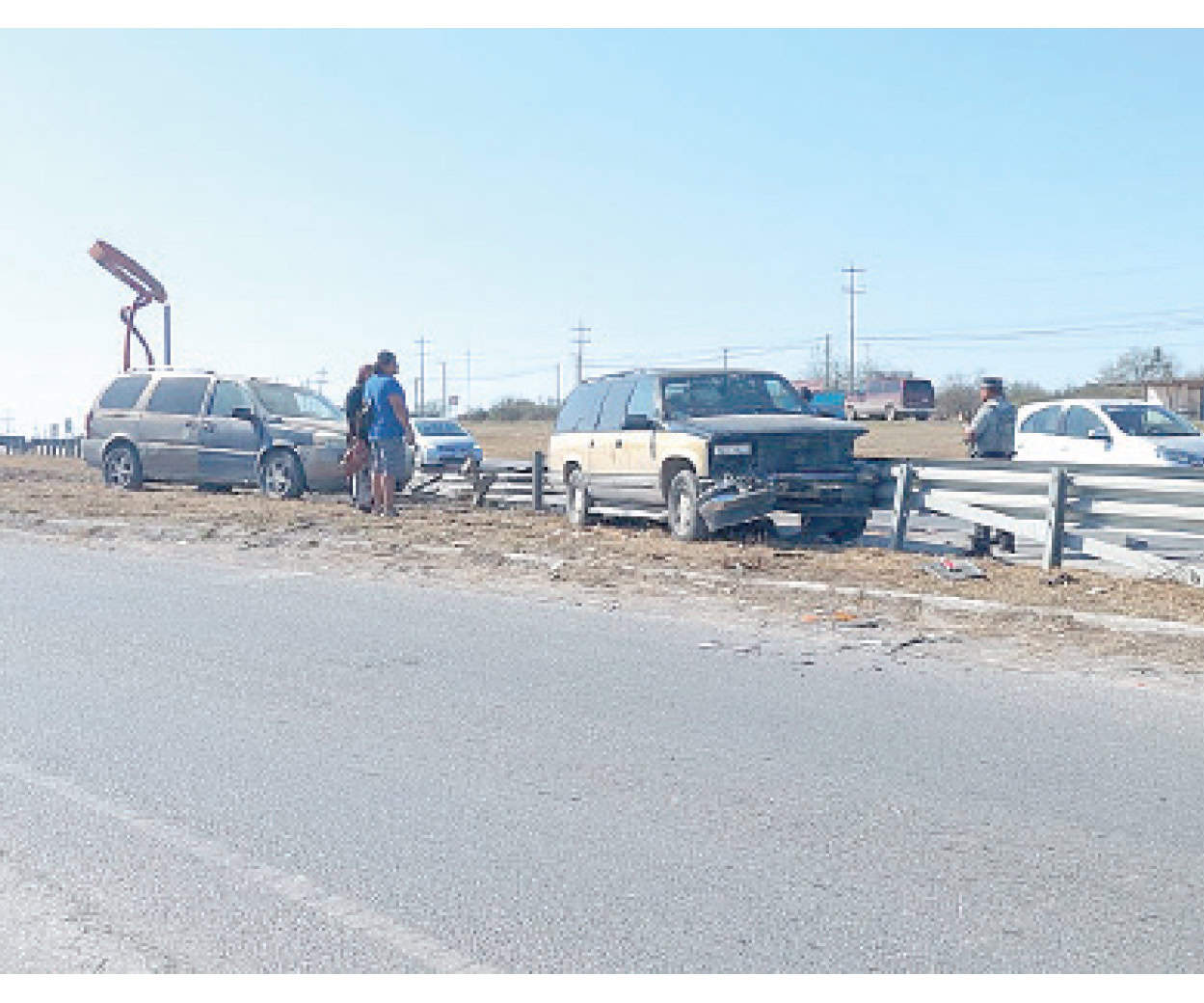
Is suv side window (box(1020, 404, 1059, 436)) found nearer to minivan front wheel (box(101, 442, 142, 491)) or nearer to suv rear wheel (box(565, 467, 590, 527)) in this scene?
suv rear wheel (box(565, 467, 590, 527))

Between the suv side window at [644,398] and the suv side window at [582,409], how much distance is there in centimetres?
85

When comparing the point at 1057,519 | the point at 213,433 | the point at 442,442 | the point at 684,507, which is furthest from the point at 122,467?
the point at 1057,519

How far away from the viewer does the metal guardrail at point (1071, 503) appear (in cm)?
1064

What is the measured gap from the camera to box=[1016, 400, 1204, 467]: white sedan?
53.8 ft

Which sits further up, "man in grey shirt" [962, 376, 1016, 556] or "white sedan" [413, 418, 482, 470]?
"man in grey shirt" [962, 376, 1016, 556]

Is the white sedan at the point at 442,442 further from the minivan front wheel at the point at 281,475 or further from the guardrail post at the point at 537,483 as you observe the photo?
the guardrail post at the point at 537,483

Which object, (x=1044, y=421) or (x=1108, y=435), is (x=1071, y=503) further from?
(x=1044, y=421)

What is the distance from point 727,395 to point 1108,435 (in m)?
5.52

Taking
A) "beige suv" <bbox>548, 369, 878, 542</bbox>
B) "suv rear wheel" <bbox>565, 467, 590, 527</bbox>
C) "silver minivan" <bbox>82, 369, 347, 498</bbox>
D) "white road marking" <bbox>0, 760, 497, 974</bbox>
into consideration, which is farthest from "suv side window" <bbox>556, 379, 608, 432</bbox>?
"white road marking" <bbox>0, 760, 497, 974</bbox>

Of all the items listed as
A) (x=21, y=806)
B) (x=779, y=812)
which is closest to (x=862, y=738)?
(x=779, y=812)

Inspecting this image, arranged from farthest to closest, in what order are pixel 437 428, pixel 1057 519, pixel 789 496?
pixel 437 428
pixel 789 496
pixel 1057 519

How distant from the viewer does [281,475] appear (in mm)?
18656

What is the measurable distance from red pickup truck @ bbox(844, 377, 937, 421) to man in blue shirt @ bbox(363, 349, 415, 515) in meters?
54.3

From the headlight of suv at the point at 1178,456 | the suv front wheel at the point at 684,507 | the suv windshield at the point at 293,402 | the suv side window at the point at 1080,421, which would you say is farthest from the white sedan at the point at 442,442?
the suv front wheel at the point at 684,507
